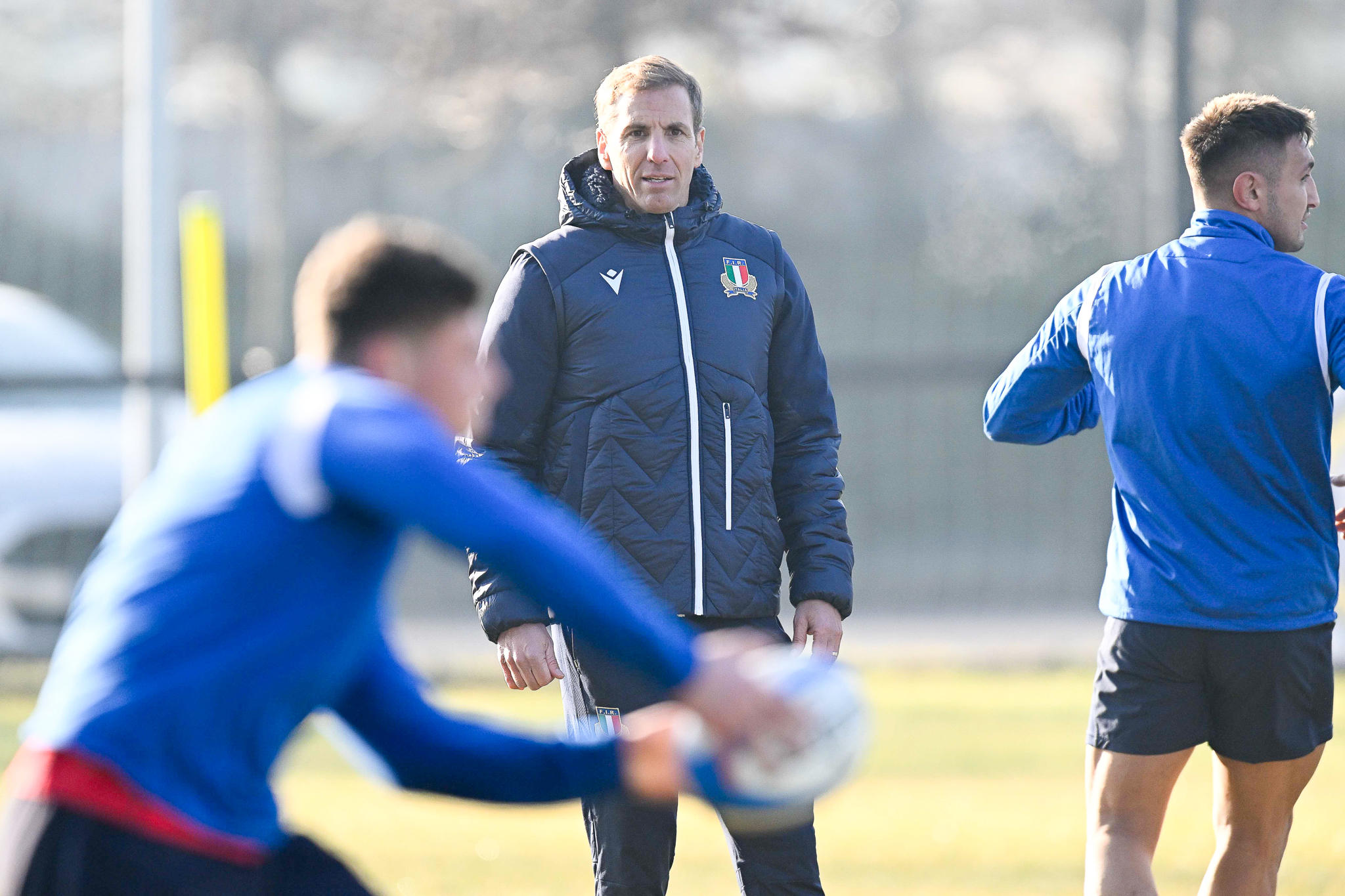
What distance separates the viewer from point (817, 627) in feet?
12.7

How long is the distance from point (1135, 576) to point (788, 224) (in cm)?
1004

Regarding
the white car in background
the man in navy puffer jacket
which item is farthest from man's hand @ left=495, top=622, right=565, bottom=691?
the white car in background

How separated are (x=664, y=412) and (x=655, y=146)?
0.60m

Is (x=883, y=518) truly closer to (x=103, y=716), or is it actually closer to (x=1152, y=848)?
(x=1152, y=848)

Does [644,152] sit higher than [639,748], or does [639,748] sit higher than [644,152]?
[644,152]

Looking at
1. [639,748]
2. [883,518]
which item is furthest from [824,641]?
[883,518]

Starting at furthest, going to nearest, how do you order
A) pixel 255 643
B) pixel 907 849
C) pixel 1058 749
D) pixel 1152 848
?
pixel 1058 749 < pixel 907 849 < pixel 1152 848 < pixel 255 643

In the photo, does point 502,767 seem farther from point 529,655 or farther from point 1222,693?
point 1222,693

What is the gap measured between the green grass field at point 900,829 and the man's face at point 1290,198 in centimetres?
217

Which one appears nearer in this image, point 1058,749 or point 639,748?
point 639,748

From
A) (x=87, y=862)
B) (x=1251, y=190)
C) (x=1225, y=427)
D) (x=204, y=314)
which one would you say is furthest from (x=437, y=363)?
(x=204, y=314)

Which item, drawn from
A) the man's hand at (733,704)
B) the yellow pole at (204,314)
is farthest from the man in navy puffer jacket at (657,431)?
the yellow pole at (204,314)

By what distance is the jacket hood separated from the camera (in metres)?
3.94

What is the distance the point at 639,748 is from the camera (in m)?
2.15
